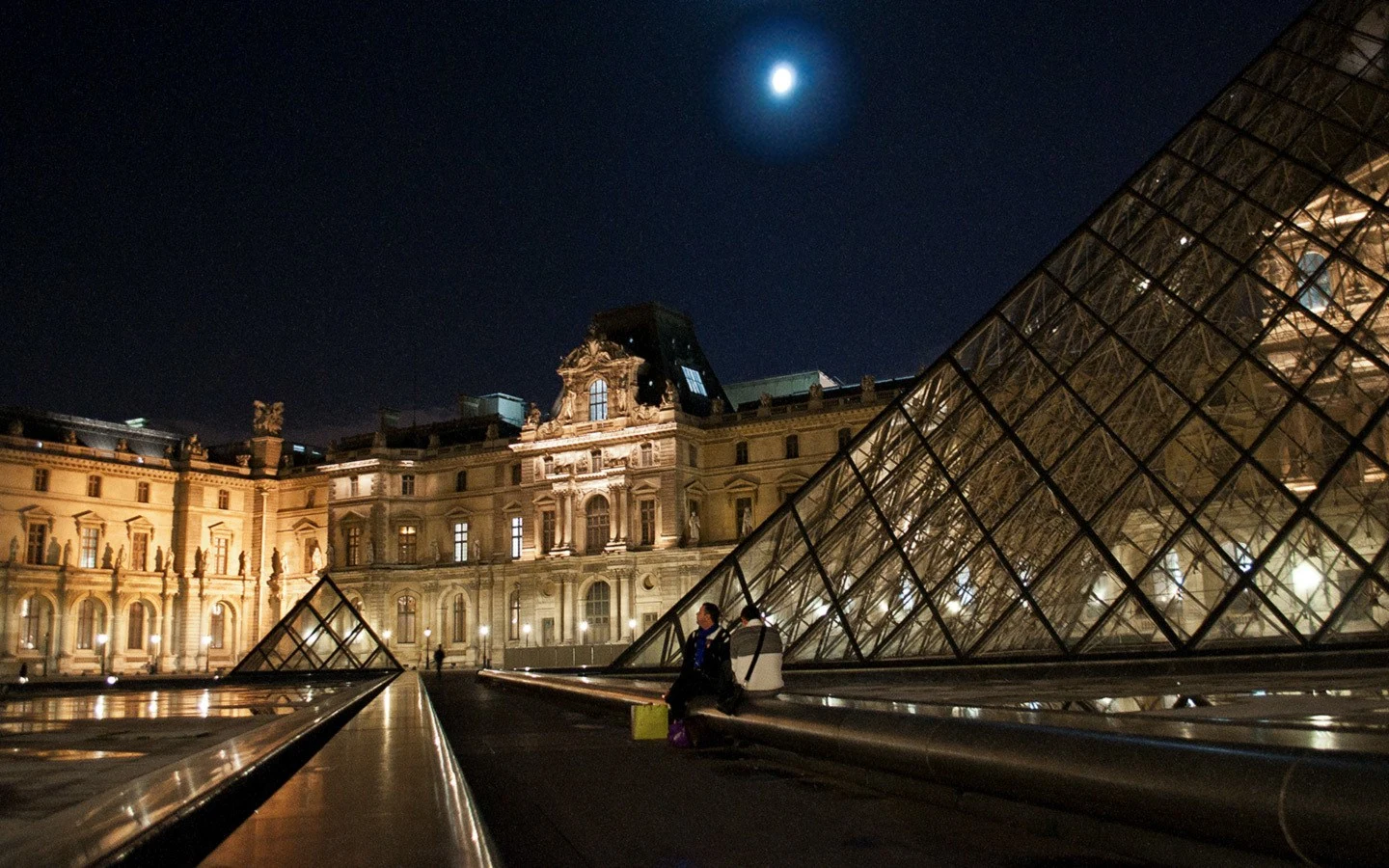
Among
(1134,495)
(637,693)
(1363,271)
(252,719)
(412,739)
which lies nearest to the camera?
(412,739)

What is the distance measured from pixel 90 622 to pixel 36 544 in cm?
396

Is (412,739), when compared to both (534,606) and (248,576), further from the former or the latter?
(248,576)

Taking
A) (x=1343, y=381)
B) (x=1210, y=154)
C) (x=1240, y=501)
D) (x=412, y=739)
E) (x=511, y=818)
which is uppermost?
(x=1210, y=154)

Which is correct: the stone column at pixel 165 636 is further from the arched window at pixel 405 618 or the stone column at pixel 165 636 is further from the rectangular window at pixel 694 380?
the rectangular window at pixel 694 380

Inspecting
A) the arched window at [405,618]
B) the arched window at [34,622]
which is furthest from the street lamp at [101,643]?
the arched window at [405,618]

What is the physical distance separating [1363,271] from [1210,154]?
3680 mm

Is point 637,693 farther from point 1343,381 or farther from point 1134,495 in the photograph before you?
point 1343,381

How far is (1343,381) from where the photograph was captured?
18.5 m

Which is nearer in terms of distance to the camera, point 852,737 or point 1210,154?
point 852,737

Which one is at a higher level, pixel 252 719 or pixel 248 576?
pixel 248 576

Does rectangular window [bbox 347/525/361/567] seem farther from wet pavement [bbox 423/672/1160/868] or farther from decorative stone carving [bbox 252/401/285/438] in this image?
wet pavement [bbox 423/672/1160/868]

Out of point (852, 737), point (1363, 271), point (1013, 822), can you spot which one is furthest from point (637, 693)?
point (1363, 271)

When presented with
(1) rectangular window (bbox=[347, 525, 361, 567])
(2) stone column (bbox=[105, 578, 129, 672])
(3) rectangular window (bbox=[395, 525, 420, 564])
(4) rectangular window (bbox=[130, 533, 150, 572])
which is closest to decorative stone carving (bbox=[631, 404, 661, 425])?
(3) rectangular window (bbox=[395, 525, 420, 564])

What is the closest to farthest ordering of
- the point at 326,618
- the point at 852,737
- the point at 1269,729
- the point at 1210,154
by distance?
the point at 1269,729, the point at 852,737, the point at 1210,154, the point at 326,618
